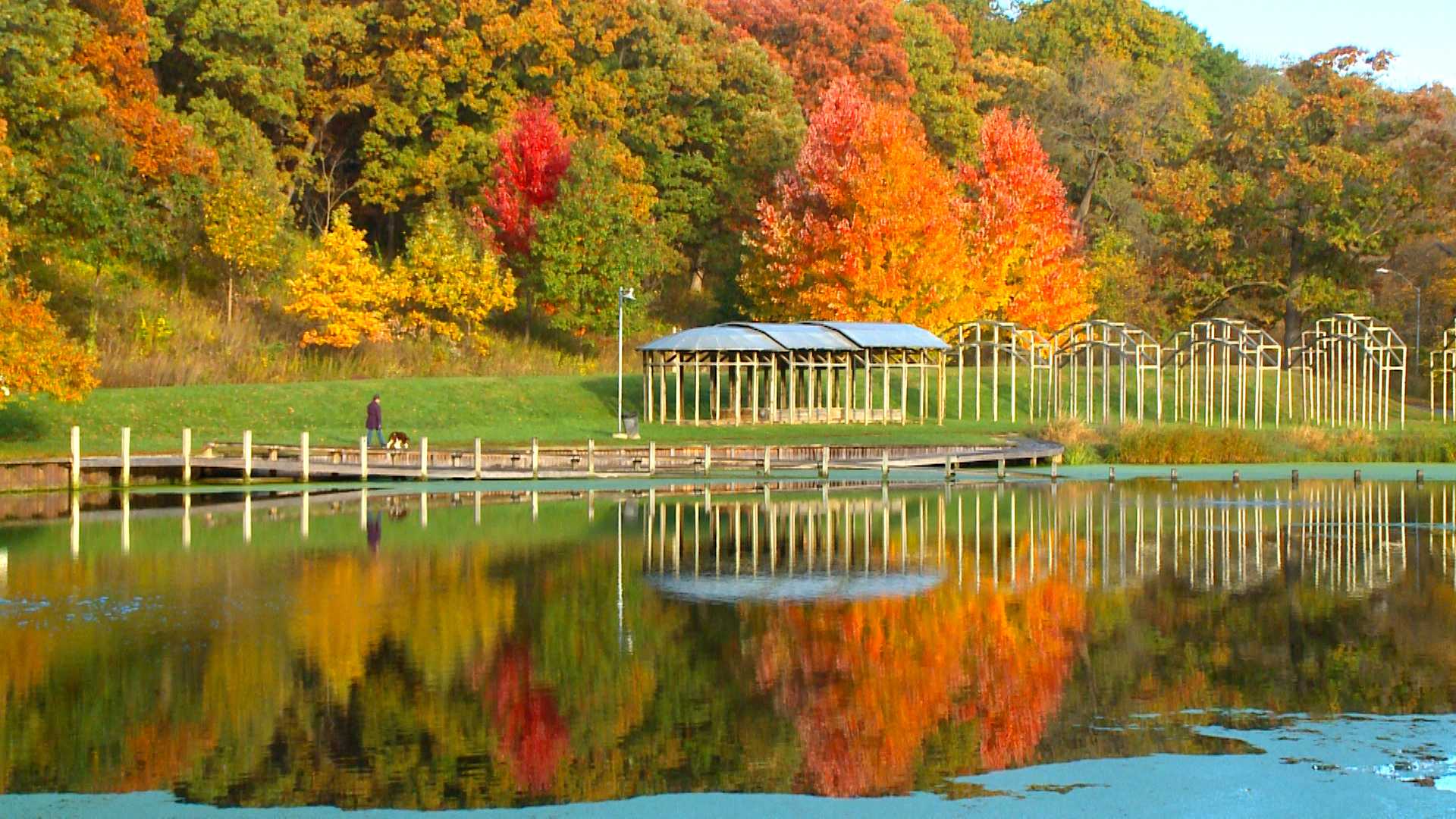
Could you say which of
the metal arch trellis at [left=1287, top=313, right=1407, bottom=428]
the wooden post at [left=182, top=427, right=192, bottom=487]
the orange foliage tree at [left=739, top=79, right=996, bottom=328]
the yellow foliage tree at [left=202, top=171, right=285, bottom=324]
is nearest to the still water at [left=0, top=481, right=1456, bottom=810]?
the wooden post at [left=182, top=427, right=192, bottom=487]

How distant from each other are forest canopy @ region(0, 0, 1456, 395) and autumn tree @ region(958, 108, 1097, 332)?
0.14 m

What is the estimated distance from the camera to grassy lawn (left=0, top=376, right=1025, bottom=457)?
4484 cm

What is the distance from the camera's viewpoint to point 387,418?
169ft

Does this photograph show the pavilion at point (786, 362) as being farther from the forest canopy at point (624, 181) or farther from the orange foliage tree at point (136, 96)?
the orange foliage tree at point (136, 96)

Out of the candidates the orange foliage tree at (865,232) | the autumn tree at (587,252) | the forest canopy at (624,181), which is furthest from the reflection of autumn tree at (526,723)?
the autumn tree at (587,252)

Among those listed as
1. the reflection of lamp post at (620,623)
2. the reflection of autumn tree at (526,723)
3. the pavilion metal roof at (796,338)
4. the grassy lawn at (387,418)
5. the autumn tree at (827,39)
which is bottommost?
the reflection of autumn tree at (526,723)

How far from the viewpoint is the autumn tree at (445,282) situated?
203 feet

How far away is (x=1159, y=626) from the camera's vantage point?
21766 mm

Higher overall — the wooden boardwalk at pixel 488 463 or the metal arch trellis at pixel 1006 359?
the metal arch trellis at pixel 1006 359

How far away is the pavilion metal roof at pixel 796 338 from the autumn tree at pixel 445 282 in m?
10.0

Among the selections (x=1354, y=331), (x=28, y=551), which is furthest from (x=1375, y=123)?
(x=28, y=551)

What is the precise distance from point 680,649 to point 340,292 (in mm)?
41827

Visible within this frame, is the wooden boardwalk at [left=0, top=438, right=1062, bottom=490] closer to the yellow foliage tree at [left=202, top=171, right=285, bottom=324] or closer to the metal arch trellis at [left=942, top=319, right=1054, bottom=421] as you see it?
the metal arch trellis at [left=942, top=319, right=1054, bottom=421]

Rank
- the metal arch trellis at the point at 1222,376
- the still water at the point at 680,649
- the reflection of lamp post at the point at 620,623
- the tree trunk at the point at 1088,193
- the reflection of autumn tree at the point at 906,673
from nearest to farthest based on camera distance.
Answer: the still water at the point at 680,649
the reflection of autumn tree at the point at 906,673
the reflection of lamp post at the point at 620,623
the metal arch trellis at the point at 1222,376
the tree trunk at the point at 1088,193
